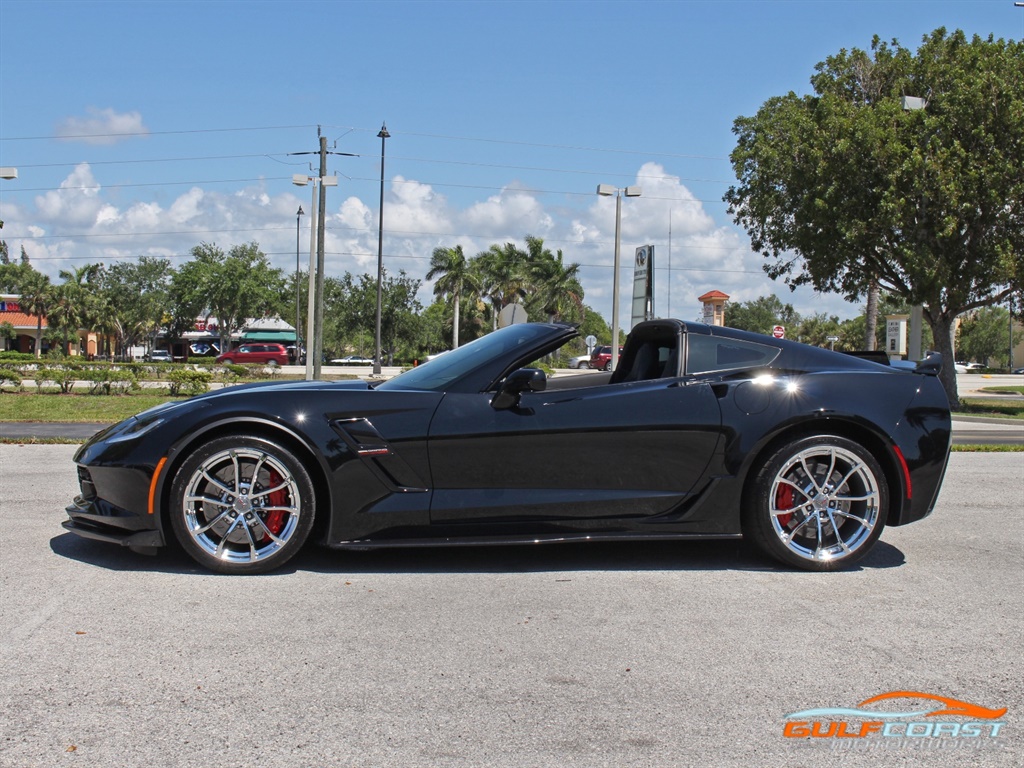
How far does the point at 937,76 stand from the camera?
24859 mm

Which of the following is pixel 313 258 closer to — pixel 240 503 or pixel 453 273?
pixel 240 503

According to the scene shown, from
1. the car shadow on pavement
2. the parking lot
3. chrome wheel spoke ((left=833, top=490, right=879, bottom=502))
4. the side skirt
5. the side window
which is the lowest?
the parking lot

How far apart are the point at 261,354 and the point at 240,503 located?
52.0 meters

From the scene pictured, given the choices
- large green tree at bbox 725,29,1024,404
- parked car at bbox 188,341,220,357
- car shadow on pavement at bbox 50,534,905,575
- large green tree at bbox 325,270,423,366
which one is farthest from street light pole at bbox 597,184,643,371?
parked car at bbox 188,341,220,357

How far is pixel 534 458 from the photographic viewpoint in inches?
183

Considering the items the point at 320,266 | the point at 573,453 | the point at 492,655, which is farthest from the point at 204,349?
the point at 492,655

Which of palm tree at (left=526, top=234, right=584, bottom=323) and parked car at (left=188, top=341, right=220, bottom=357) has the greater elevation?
palm tree at (left=526, top=234, right=584, bottom=323)

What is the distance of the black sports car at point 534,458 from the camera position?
4.56 metres

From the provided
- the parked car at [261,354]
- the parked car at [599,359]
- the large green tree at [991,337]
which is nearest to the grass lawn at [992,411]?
the parked car at [599,359]

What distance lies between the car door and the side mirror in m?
0.04

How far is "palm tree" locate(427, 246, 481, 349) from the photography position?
63188 mm

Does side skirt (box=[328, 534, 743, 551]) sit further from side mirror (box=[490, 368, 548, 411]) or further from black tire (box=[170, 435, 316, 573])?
side mirror (box=[490, 368, 548, 411])

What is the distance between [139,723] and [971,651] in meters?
3.06

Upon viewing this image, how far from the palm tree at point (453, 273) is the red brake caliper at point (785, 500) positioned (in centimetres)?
5829
